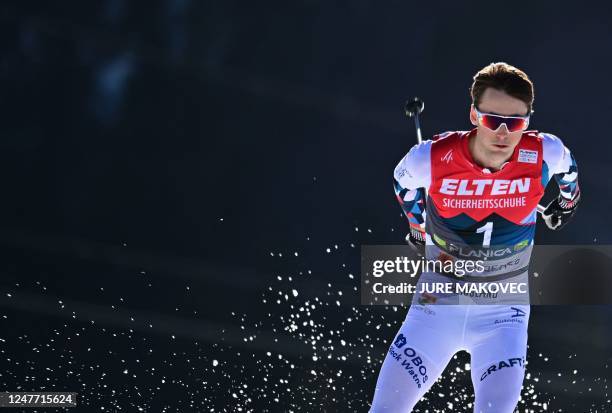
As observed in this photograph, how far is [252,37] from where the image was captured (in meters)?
7.32

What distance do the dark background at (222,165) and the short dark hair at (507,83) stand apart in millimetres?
3116

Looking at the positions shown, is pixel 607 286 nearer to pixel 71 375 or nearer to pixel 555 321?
pixel 555 321

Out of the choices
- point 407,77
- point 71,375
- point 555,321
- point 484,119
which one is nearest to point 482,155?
point 484,119

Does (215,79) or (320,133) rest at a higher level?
(215,79)

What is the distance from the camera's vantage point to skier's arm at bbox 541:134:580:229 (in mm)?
4133

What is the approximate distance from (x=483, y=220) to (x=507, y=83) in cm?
66

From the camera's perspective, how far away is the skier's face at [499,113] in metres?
3.81

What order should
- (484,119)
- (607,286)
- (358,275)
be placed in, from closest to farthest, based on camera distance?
1. (484,119)
2. (607,286)
3. (358,275)

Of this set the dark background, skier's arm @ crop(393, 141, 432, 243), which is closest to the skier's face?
skier's arm @ crop(393, 141, 432, 243)

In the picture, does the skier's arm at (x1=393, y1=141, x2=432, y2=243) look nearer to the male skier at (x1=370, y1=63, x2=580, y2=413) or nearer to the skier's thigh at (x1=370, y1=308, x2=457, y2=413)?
the male skier at (x1=370, y1=63, x2=580, y2=413)

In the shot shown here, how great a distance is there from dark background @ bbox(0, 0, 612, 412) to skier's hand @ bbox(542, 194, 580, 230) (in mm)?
2490

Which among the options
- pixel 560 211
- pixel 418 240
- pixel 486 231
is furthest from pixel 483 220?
pixel 560 211

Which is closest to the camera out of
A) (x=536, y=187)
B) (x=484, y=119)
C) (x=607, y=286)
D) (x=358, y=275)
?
(x=484, y=119)

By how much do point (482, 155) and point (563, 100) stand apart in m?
3.27
